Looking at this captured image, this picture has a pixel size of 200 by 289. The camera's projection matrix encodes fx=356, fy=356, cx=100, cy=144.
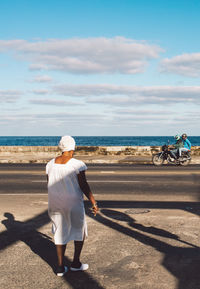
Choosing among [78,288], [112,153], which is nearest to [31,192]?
[78,288]

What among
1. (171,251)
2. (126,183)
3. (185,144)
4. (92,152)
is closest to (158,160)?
(185,144)

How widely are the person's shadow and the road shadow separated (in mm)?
1039

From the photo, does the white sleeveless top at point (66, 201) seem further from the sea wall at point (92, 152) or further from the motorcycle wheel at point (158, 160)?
the sea wall at point (92, 152)

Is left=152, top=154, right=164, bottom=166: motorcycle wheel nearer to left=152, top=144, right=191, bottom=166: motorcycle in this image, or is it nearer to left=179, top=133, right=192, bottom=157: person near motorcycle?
left=152, top=144, right=191, bottom=166: motorcycle

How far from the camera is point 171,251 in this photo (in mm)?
5238

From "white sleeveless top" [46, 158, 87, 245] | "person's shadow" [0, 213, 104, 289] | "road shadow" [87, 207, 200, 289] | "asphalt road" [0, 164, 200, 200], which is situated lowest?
"person's shadow" [0, 213, 104, 289]

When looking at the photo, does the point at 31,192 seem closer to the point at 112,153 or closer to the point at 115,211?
the point at 115,211

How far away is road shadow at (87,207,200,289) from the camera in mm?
4277

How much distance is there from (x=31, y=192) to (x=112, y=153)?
53.4 ft

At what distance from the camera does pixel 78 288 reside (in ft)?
13.2

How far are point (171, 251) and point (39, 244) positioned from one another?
6.75 feet

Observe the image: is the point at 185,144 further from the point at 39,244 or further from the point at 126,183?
the point at 39,244

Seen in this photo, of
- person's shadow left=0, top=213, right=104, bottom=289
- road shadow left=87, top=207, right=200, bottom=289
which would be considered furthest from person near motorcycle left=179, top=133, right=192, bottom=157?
person's shadow left=0, top=213, right=104, bottom=289

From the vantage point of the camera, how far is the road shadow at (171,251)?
4277 millimetres
